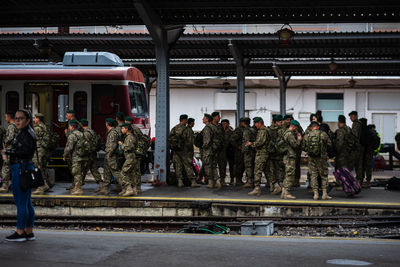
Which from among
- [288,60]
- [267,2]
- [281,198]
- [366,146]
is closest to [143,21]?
[267,2]

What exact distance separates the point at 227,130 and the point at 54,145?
4.46m

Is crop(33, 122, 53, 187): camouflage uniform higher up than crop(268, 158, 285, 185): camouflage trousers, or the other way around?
crop(33, 122, 53, 187): camouflage uniform

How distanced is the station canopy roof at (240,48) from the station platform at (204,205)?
5.80 m

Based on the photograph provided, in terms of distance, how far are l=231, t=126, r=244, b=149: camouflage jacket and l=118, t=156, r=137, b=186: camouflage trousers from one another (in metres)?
2.90

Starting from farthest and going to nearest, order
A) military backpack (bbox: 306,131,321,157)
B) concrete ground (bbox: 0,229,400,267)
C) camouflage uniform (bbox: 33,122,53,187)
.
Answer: camouflage uniform (bbox: 33,122,53,187) → military backpack (bbox: 306,131,321,157) → concrete ground (bbox: 0,229,400,267)

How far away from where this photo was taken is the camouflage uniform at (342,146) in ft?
44.1

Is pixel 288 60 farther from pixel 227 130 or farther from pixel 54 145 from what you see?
pixel 54 145

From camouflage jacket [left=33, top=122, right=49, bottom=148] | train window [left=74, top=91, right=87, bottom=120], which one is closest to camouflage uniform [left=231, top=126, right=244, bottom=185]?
train window [left=74, top=91, right=87, bottom=120]

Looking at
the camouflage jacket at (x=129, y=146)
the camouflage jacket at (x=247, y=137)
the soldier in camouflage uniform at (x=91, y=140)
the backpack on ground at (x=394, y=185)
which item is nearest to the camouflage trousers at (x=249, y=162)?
the camouflage jacket at (x=247, y=137)

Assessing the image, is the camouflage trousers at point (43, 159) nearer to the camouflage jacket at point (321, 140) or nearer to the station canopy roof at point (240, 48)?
the station canopy roof at point (240, 48)

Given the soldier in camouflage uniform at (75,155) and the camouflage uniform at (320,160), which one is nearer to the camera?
the camouflage uniform at (320,160)

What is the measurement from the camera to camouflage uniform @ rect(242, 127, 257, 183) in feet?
44.8

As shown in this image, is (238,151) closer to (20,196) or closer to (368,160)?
(368,160)

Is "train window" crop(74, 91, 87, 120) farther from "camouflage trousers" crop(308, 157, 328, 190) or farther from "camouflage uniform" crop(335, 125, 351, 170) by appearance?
"camouflage uniform" crop(335, 125, 351, 170)
